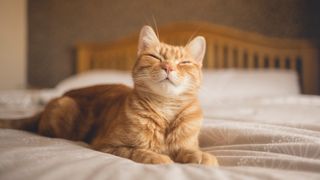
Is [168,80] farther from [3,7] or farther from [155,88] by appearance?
[3,7]

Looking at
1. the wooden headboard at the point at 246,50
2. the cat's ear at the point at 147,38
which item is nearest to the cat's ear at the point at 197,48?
the cat's ear at the point at 147,38

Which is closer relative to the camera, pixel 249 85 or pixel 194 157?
pixel 194 157

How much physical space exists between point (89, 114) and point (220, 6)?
1817 mm

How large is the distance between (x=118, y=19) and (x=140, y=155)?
2323 millimetres

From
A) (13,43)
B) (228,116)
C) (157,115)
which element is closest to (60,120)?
(157,115)

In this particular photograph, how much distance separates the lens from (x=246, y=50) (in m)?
2.49

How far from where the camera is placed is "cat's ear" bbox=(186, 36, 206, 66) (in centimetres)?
99

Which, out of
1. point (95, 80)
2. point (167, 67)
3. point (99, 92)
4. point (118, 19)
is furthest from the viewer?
point (118, 19)

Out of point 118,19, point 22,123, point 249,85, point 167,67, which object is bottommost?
point 22,123

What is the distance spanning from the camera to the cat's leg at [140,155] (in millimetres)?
704

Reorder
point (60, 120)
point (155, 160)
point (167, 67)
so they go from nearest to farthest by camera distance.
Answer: point (155, 160) < point (167, 67) < point (60, 120)

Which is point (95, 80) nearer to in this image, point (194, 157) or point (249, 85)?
point (249, 85)

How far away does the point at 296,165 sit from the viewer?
62cm

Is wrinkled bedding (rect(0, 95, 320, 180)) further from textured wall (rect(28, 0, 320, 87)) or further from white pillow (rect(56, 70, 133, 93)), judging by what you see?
textured wall (rect(28, 0, 320, 87))
